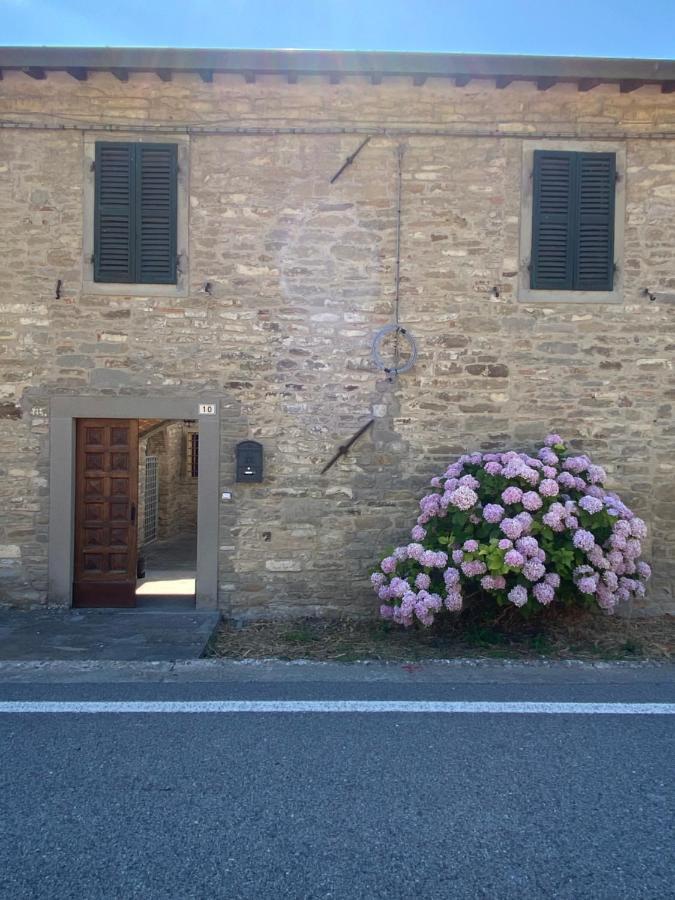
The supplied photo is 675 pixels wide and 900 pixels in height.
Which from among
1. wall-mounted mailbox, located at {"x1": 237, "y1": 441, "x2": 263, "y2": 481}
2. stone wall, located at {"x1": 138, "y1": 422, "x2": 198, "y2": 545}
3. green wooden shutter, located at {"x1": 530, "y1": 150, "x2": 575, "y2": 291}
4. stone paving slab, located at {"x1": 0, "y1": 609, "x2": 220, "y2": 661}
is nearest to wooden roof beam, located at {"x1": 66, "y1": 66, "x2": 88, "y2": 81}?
wall-mounted mailbox, located at {"x1": 237, "y1": 441, "x2": 263, "y2": 481}

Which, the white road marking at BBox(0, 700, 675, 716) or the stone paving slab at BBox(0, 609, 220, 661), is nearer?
the white road marking at BBox(0, 700, 675, 716)

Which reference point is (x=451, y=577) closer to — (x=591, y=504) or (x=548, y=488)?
(x=548, y=488)

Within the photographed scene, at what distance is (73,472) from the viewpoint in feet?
22.5

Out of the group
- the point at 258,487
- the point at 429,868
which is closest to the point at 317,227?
the point at 258,487

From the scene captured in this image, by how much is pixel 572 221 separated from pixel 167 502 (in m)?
10.0

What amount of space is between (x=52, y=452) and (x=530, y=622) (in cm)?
511

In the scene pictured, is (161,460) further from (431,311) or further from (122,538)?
(431,311)

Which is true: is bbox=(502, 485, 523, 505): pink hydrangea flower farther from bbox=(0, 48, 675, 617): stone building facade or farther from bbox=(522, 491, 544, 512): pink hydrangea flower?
bbox=(0, 48, 675, 617): stone building facade

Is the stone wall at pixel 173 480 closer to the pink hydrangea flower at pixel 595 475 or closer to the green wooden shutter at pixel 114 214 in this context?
the green wooden shutter at pixel 114 214

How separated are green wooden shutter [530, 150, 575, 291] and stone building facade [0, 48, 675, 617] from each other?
19cm

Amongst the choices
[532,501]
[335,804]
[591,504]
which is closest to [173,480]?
[532,501]

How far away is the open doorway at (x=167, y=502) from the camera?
9930 millimetres

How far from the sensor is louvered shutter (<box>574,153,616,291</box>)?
6.84 metres

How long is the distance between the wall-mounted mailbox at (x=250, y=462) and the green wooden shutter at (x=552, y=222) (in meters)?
3.41
